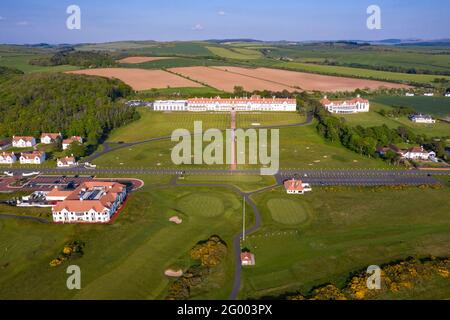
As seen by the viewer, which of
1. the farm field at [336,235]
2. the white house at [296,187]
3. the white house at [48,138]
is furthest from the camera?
the white house at [48,138]

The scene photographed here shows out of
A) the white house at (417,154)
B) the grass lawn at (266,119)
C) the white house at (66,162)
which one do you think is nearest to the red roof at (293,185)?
the white house at (417,154)

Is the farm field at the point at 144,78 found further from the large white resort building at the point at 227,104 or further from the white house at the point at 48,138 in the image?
the white house at the point at 48,138

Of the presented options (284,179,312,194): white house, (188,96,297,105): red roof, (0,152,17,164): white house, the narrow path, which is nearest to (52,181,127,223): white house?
(284,179,312,194): white house

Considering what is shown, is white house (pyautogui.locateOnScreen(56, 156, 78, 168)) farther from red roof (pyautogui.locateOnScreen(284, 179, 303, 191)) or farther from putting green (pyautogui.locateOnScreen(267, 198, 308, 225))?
red roof (pyautogui.locateOnScreen(284, 179, 303, 191))

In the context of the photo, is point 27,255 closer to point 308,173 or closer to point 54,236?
point 54,236

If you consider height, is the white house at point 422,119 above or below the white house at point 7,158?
above

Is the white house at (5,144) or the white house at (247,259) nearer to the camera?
the white house at (247,259)
